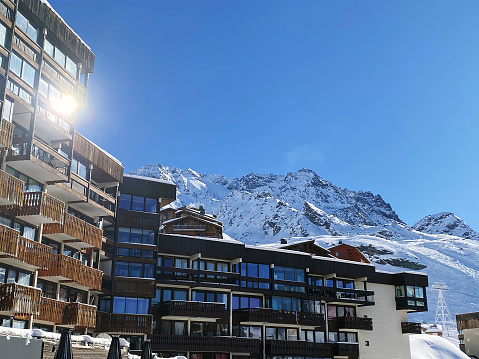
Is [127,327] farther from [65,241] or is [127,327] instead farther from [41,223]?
[41,223]

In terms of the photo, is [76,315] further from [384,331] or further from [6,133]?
[384,331]

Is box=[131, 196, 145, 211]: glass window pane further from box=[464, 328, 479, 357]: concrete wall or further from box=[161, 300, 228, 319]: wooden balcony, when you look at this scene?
box=[464, 328, 479, 357]: concrete wall

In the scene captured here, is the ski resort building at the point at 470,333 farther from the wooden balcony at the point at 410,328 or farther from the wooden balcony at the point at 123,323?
the wooden balcony at the point at 123,323

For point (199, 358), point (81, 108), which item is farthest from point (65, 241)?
point (199, 358)

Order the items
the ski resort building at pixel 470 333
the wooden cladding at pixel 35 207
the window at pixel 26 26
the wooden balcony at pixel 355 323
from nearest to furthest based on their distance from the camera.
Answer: the wooden cladding at pixel 35 207 → the window at pixel 26 26 → the wooden balcony at pixel 355 323 → the ski resort building at pixel 470 333

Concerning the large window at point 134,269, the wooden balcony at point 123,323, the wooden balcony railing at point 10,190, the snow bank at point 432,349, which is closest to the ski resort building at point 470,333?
the snow bank at point 432,349

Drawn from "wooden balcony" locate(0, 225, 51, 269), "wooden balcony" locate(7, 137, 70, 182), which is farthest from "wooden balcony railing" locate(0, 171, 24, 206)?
"wooden balcony" locate(7, 137, 70, 182)

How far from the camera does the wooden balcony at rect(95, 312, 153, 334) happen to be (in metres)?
40.3

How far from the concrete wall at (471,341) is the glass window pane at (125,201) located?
58.4 meters

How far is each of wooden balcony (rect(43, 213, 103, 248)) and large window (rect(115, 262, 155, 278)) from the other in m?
5.28

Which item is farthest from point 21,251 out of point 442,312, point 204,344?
point 442,312

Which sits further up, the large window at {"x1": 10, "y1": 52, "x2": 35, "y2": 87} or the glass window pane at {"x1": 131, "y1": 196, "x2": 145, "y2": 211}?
the large window at {"x1": 10, "y1": 52, "x2": 35, "y2": 87}

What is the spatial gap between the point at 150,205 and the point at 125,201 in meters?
1.98

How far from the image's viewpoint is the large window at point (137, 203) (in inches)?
1731
